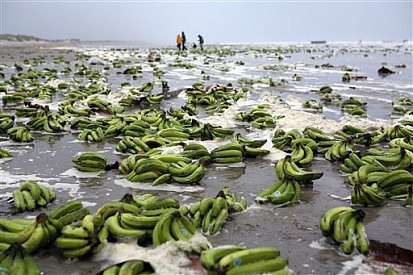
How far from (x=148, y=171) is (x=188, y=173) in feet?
2.27

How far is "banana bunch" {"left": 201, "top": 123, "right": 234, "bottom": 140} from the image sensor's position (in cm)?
924

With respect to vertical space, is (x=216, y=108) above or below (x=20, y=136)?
above

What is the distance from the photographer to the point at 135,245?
450 cm

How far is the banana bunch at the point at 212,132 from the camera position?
9.24 metres

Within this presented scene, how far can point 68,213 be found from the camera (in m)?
4.86

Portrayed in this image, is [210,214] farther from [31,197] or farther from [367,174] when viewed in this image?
[367,174]

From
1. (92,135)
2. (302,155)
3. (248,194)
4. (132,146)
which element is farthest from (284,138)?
(92,135)

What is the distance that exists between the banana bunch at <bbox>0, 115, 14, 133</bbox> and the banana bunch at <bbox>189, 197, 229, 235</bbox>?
22.7 ft

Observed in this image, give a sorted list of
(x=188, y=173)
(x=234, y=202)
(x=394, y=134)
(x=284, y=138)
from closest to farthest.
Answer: (x=234, y=202) → (x=188, y=173) → (x=284, y=138) → (x=394, y=134)

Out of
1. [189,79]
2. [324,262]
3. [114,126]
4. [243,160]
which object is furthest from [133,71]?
[324,262]

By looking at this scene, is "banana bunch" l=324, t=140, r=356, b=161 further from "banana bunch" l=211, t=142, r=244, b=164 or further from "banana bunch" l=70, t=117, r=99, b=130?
"banana bunch" l=70, t=117, r=99, b=130

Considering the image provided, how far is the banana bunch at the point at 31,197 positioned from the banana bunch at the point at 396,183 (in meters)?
5.07

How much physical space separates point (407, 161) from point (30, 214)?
6.38 m

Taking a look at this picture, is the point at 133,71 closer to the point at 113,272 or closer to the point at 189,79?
the point at 189,79
